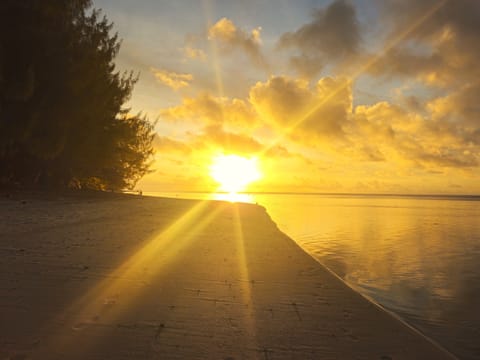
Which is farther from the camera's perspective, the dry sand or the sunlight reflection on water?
the sunlight reflection on water

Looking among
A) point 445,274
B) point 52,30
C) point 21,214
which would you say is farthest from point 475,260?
point 52,30

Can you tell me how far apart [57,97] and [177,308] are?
20.8 m

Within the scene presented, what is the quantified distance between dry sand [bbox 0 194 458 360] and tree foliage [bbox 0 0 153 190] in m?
13.0

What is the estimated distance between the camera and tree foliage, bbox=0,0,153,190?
18.3m

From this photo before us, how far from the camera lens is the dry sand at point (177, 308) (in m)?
3.54

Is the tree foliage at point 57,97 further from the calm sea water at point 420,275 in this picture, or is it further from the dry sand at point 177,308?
the calm sea water at point 420,275

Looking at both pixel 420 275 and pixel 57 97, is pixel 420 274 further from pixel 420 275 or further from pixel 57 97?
pixel 57 97

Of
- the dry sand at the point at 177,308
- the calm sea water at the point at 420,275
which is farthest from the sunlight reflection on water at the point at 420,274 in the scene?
the dry sand at the point at 177,308

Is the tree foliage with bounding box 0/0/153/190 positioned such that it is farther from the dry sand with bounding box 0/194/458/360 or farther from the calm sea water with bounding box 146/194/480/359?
the calm sea water with bounding box 146/194/480/359

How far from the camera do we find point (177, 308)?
15.4 ft

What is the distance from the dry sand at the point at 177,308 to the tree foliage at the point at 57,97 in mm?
12974

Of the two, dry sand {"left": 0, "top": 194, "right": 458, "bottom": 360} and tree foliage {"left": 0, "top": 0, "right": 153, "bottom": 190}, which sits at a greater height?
tree foliage {"left": 0, "top": 0, "right": 153, "bottom": 190}

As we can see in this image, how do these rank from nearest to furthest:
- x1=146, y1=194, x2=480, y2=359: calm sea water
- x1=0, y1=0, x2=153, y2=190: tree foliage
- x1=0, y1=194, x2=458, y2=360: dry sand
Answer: x1=0, y1=194, x2=458, y2=360: dry sand
x1=146, y1=194, x2=480, y2=359: calm sea water
x1=0, y1=0, x2=153, y2=190: tree foliage

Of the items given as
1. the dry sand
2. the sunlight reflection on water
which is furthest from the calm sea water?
the dry sand
